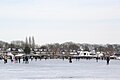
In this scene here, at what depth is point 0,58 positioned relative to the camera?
192m

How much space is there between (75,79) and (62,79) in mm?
1180

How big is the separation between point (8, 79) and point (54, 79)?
4252mm

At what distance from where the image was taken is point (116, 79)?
155 feet

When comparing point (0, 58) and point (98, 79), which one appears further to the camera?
point (0, 58)

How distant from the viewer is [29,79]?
158 ft

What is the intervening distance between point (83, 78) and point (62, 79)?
262cm

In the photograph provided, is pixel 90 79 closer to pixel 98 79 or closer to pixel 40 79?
pixel 98 79

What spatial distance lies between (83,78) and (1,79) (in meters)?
7.65

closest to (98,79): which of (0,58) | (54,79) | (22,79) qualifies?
(54,79)

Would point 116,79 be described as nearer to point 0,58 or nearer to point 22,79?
Result: point 22,79

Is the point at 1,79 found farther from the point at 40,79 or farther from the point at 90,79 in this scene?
the point at 90,79

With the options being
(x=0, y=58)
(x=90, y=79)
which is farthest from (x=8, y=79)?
(x=0, y=58)

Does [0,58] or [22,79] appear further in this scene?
[0,58]

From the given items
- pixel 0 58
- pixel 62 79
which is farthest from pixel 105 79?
pixel 0 58
